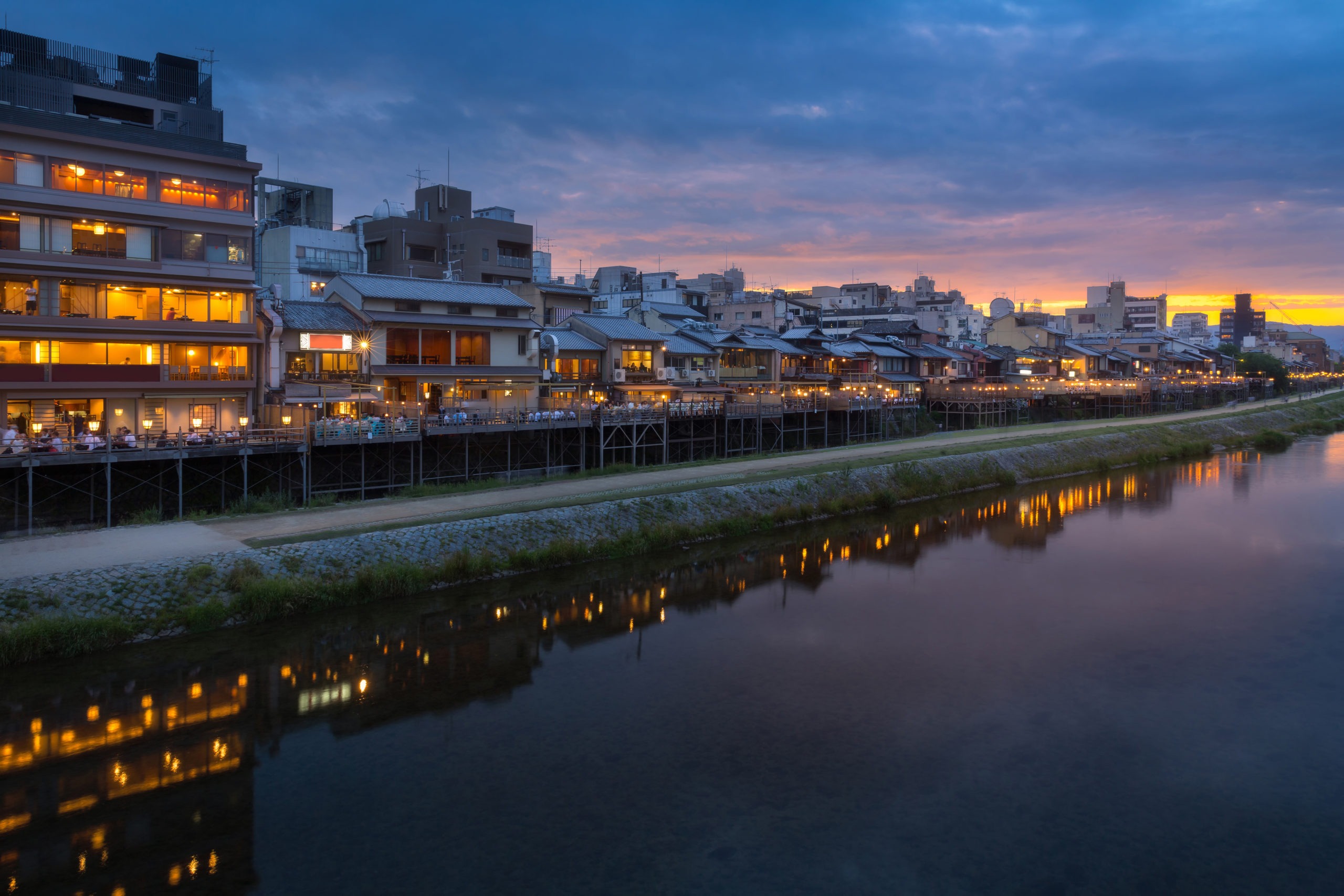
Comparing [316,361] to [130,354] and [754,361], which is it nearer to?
[130,354]

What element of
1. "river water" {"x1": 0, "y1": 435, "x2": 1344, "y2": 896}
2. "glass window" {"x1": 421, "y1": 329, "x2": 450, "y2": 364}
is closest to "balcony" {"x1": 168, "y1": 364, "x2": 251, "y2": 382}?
"glass window" {"x1": 421, "y1": 329, "x2": 450, "y2": 364}

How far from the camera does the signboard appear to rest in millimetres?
34469

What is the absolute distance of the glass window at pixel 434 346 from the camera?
38.1 m

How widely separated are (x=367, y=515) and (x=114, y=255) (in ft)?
43.6

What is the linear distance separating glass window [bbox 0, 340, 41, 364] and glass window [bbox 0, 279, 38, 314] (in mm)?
933

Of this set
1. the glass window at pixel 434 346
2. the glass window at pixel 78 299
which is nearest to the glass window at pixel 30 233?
the glass window at pixel 78 299

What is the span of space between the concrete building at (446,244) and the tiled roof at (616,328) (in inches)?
260

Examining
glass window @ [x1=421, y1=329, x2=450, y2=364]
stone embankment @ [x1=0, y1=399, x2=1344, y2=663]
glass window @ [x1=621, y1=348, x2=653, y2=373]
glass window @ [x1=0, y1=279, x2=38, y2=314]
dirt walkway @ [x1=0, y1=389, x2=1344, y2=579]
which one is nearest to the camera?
stone embankment @ [x1=0, y1=399, x2=1344, y2=663]

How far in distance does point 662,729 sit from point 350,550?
10779 millimetres

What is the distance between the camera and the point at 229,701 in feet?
51.6

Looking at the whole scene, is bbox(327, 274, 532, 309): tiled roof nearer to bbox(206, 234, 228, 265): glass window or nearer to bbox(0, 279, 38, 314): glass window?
bbox(206, 234, 228, 265): glass window

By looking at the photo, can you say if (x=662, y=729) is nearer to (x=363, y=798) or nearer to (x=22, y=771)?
(x=363, y=798)

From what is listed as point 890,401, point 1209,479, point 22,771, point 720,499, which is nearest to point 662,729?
point 22,771

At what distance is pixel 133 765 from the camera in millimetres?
13531
